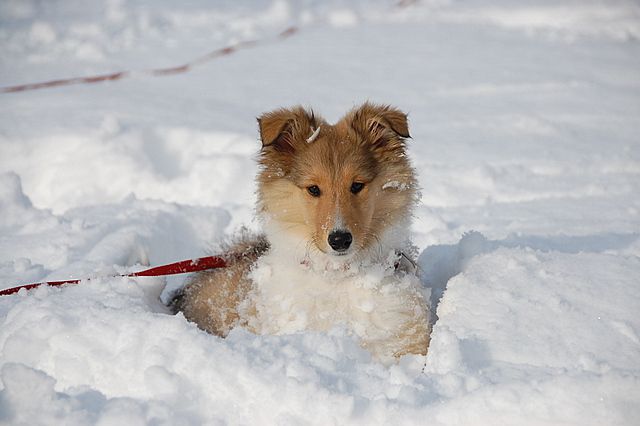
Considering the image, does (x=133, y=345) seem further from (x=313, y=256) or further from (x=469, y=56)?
(x=469, y=56)

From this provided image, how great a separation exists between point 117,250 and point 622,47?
30.7ft

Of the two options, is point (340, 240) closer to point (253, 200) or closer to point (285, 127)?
point (285, 127)

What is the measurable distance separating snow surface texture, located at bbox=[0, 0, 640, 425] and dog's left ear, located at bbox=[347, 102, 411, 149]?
822mm

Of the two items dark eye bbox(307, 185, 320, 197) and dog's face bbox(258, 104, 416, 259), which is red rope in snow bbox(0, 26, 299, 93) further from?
dark eye bbox(307, 185, 320, 197)

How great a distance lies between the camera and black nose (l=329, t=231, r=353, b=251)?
3201 mm

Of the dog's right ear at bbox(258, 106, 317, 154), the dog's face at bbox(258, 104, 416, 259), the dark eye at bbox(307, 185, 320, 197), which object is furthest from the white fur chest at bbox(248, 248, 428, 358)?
the dog's right ear at bbox(258, 106, 317, 154)

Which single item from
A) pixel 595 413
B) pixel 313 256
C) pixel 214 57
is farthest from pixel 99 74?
pixel 595 413

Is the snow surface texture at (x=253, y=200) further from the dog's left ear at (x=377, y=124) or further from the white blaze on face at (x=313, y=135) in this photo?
the white blaze on face at (x=313, y=135)

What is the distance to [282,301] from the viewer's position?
3320 millimetres

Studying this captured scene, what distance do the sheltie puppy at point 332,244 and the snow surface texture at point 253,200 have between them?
248mm

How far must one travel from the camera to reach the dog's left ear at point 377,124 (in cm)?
347

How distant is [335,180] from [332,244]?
1.21ft

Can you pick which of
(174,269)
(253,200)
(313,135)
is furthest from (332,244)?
(253,200)

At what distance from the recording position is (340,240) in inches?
126
